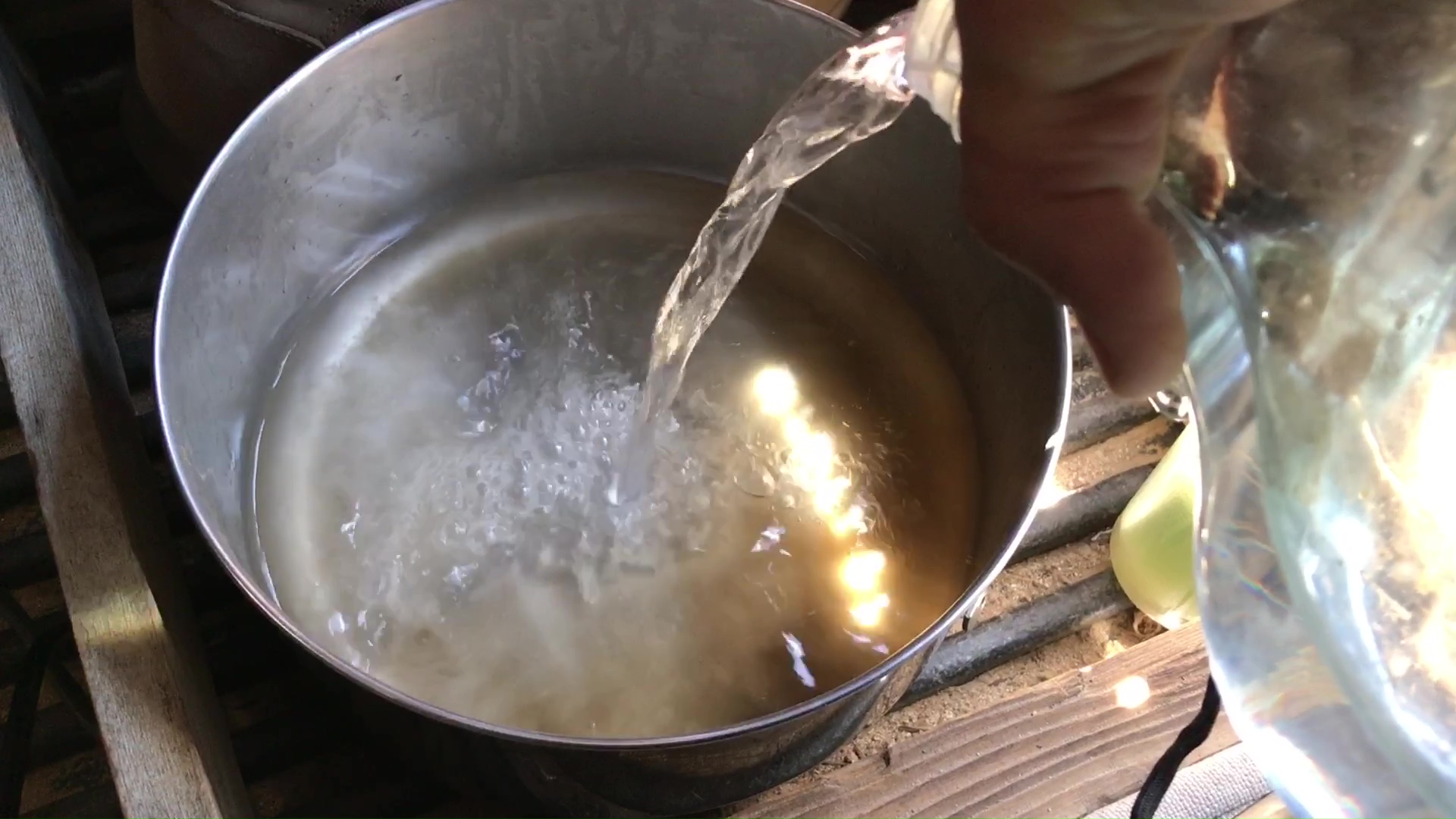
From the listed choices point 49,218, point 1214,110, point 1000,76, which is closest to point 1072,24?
point 1000,76

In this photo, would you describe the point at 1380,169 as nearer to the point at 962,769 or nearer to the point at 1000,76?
the point at 1000,76

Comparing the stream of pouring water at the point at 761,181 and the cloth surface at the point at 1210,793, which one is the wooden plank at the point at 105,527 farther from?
the cloth surface at the point at 1210,793

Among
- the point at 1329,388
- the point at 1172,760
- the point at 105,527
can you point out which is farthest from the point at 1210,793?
the point at 105,527

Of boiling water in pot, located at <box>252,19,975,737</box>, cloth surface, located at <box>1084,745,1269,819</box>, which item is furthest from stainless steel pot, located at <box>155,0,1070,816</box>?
cloth surface, located at <box>1084,745,1269,819</box>

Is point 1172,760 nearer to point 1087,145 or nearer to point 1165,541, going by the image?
point 1165,541

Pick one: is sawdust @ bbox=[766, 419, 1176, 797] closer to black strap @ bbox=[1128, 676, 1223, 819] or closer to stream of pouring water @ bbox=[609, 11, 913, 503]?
black strap @ bbox=[1128, 676, 1223, 819]
